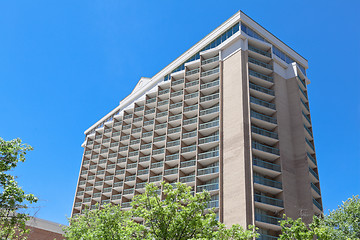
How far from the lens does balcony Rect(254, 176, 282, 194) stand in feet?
148

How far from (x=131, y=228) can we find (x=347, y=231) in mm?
18820

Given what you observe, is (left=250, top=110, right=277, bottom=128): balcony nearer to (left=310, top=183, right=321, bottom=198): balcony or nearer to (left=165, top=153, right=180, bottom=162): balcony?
(left=310, top=183, right=321, bottom=198): balcony

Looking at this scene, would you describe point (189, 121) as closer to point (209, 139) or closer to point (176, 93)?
point (209, 139)

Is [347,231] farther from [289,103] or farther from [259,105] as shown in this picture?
[289,103]

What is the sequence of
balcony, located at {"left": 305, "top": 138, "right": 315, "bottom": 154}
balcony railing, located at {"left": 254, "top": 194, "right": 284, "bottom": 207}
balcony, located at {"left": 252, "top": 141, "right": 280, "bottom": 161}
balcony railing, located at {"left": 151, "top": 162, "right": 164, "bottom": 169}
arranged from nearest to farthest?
balcony railing, located at {"left": 254, "top": 194, "right": 284, "bottom": 207} < balcony, located at {"left": 252, "top": 141, "right": 280, "bottom": 161} < balcony, located at {"left": 305, "top": 138, "right": 315, "bottom": 154} < balcony railing, located at {"left": 151, "top": 162, "right": 164, "bottom": 169}

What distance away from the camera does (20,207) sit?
13.2m

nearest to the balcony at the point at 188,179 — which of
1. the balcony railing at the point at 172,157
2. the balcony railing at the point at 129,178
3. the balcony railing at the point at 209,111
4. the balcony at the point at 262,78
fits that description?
the balcony railing at the point at 172,157

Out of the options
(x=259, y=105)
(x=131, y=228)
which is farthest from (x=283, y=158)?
(x=131, y=228)

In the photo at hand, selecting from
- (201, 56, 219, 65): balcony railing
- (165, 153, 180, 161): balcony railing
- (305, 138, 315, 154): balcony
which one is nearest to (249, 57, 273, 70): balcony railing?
(201, 56, 219, 65): balcony railing

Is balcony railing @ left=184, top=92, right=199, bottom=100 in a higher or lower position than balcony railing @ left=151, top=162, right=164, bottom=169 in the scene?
higher

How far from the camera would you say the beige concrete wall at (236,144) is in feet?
144

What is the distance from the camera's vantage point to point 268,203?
4519 centimetres

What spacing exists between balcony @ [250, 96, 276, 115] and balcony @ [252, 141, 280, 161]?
564 centimetres

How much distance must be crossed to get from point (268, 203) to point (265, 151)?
737 cm
